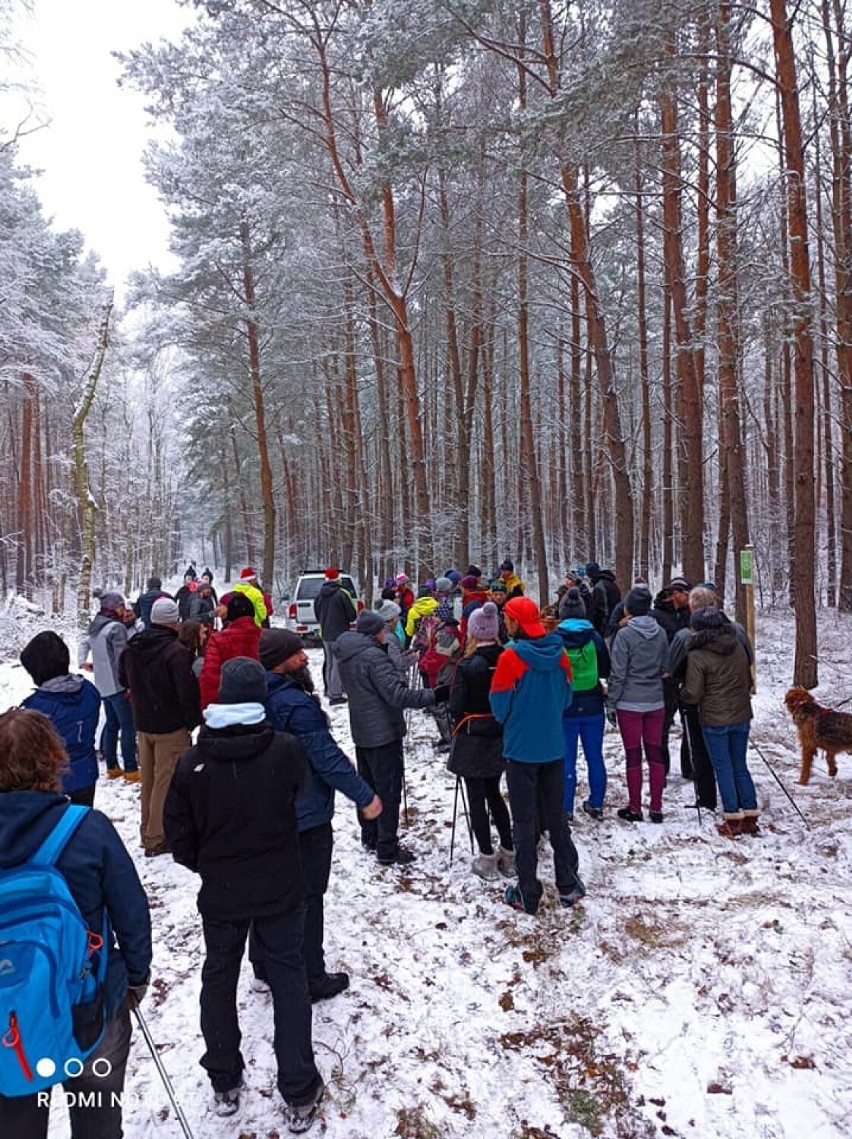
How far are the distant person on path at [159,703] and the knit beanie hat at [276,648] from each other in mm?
1944

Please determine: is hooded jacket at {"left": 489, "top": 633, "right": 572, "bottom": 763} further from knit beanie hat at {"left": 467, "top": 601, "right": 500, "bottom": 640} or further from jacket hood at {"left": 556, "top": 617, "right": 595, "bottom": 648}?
jacket hood at {"left": 556, "top": 617, "right": 595, "bottom": 648}

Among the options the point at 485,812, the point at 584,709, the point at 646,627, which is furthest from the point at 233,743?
the point at 646,627

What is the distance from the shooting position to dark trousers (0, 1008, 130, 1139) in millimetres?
2219

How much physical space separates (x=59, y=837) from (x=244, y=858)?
0.85 m

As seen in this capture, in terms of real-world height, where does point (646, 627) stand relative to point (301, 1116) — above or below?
above

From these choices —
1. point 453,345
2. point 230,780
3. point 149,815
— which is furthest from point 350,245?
point 230,780

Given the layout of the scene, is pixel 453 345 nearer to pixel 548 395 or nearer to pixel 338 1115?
pixel 548 395

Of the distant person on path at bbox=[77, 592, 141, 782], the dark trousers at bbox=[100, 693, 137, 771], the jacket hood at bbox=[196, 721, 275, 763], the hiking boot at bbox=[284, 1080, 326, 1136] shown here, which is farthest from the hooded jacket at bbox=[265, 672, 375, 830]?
the dark trousers at bbox=[100, 693, 137, 771]

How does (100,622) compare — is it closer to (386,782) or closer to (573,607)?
(386,782)

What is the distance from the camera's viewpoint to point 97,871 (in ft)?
7.41

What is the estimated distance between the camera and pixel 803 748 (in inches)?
255

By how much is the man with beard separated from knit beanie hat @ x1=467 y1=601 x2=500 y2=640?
1.60 meters

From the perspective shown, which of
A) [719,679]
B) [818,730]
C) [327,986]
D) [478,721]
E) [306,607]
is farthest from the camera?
[306,607]

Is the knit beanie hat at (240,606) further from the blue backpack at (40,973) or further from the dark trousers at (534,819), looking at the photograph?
the blue backpack at (40,973)
